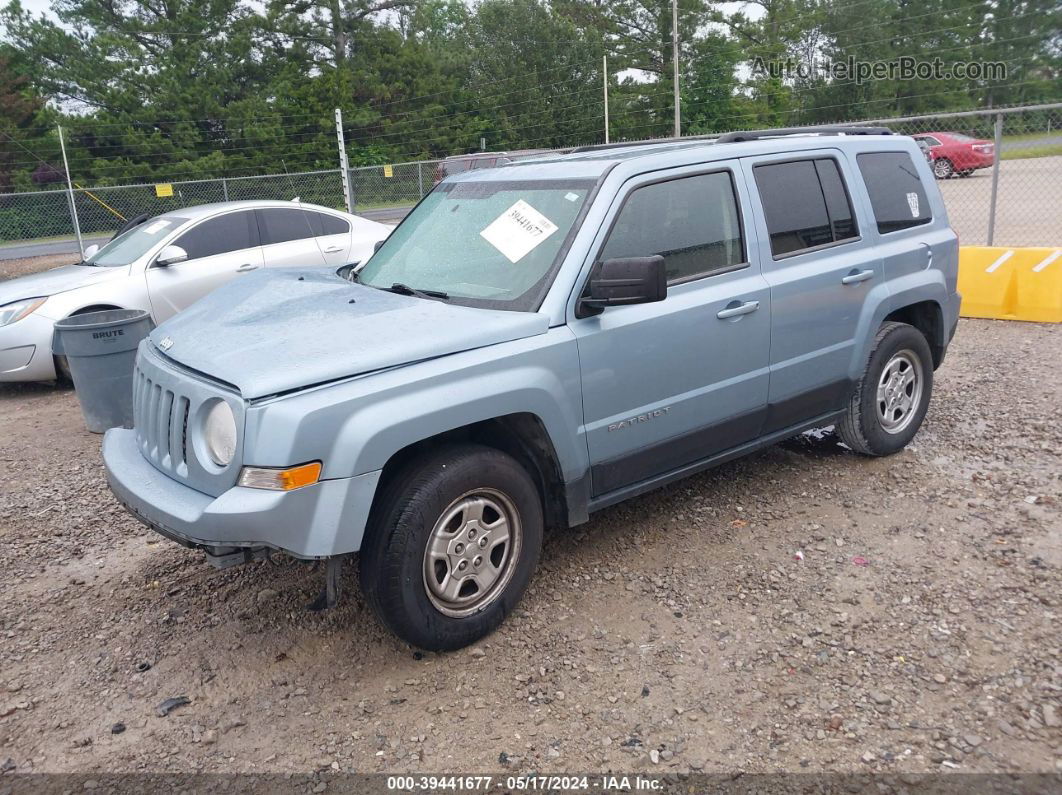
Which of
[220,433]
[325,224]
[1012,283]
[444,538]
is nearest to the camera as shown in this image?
[220,433]

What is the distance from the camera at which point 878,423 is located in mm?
5227

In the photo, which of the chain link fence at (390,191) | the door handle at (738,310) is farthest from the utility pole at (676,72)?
the door handle at (738,310)

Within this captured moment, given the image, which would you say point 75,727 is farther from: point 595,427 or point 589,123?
point 589,123

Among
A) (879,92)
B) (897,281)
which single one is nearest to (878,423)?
(897,281)

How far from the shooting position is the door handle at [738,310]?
4.17m

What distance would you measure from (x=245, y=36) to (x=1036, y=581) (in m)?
41.8

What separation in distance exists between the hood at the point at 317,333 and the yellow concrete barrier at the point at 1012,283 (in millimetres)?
6928

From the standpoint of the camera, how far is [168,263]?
8.10 m

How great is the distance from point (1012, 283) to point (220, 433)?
8.19 metres

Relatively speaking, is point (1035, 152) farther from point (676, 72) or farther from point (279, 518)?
point (279, 518)

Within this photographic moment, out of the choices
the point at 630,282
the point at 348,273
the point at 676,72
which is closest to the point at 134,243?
the point at 348,273

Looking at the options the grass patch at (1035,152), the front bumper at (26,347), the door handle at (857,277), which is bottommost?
the front bumper at (26,347)

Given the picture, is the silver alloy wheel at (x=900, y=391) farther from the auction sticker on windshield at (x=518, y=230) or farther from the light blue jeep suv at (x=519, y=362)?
the auction sticker on windshield at (x=518, y=230)

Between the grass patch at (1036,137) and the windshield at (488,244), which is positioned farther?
the grass patch at (1036,137)
